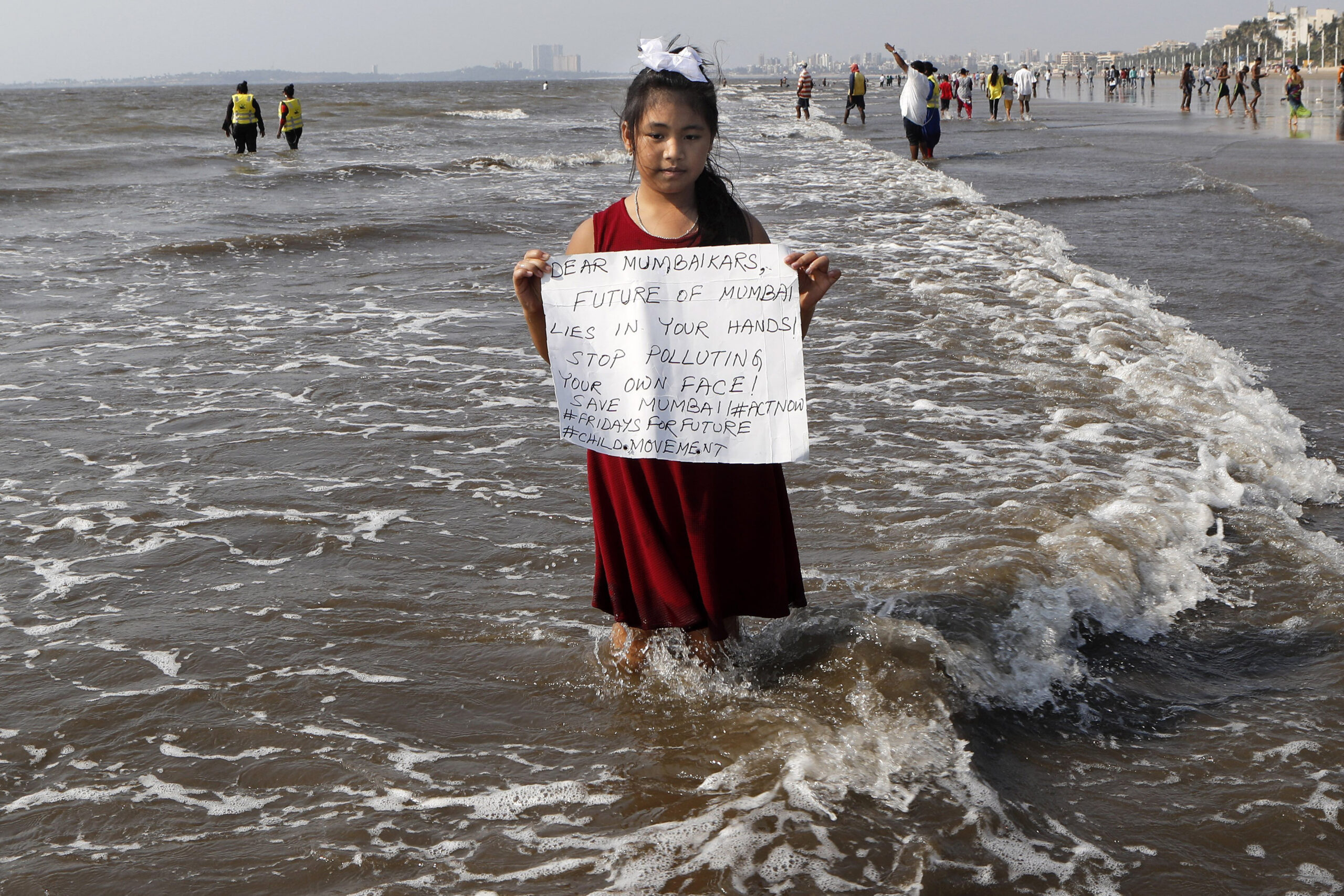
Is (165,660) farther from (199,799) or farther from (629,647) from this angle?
(629,647)

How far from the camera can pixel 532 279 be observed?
296 centimetres

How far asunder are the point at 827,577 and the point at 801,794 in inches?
57.2

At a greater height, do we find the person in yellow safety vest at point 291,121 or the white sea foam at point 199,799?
the person in yellow safety vest at point 291,121

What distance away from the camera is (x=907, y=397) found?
6469mm

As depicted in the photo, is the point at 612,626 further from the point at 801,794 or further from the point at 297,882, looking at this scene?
the point at 297,882

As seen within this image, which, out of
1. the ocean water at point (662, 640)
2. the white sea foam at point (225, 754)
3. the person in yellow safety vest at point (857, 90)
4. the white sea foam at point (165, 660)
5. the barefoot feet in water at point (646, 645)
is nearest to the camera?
the ocean water at point (662, 640)

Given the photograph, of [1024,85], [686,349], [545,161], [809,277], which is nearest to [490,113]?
[1024,85]

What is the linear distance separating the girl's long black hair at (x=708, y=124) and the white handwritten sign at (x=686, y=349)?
0.12 m

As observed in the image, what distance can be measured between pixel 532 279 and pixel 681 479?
68cm

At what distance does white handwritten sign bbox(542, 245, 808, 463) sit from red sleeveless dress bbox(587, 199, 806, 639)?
0.07 metres

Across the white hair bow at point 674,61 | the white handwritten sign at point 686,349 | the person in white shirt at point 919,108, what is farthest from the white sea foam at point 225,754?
the person in white shirt at point 919,108

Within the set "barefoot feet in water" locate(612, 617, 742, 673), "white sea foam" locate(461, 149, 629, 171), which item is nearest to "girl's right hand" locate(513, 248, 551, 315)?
"barefoot feet in water" locate(612, 617, 742, 673)

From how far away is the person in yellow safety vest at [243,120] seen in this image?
24.3m

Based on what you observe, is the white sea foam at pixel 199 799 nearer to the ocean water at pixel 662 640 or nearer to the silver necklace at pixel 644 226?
the ocean water at pixel 662 640
